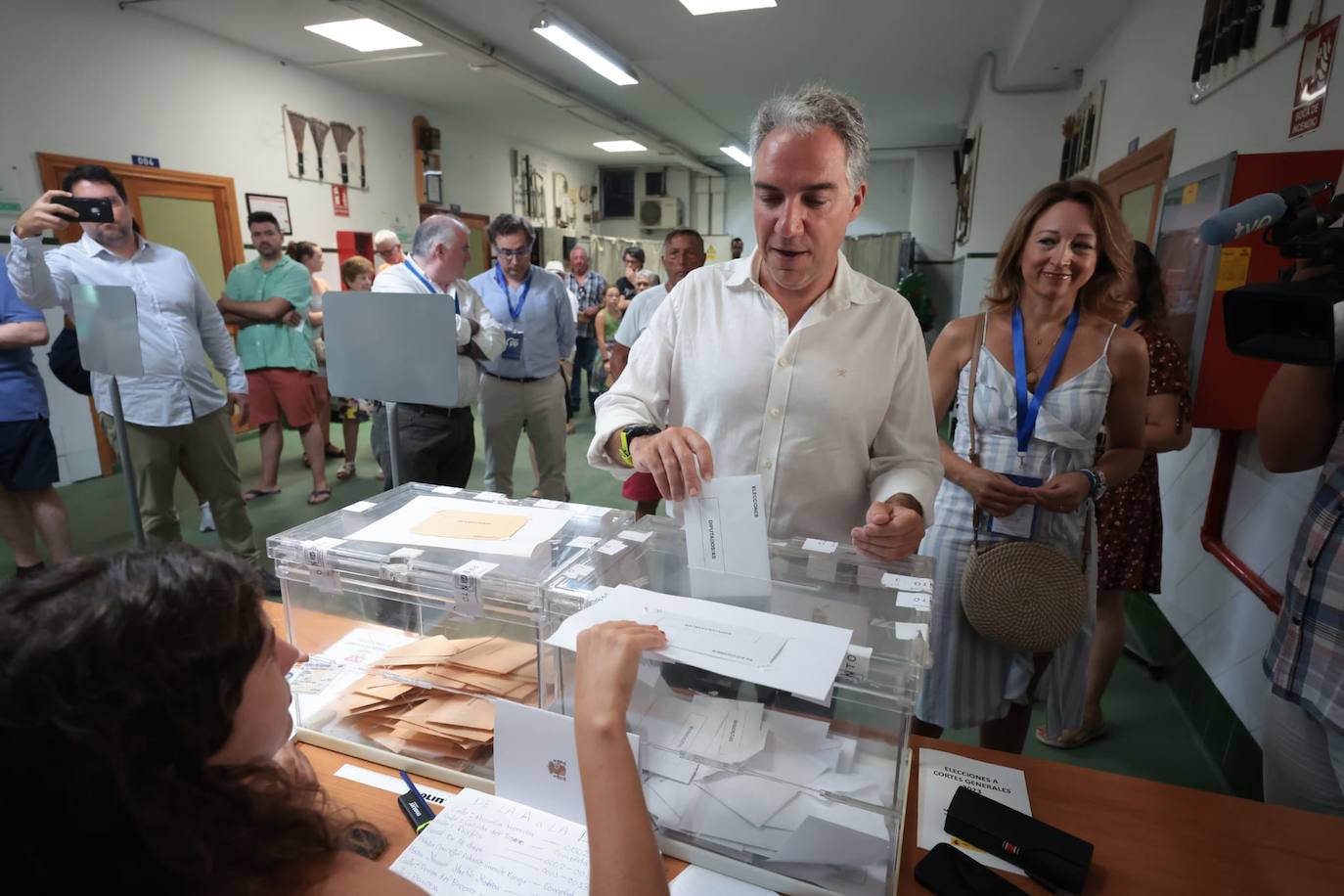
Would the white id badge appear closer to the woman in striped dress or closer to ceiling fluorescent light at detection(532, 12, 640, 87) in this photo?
the woman in striped dress

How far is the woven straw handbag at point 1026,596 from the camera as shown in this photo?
1.48 meters

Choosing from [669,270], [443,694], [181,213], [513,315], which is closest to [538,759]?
[443,694]

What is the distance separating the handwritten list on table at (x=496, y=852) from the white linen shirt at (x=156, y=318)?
266 centimetres

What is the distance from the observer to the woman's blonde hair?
164 centimetres

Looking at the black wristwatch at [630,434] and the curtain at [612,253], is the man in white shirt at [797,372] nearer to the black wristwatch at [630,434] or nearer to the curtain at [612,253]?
the black wristwatch at [630,434]

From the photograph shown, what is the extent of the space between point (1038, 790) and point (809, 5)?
563 centimetres

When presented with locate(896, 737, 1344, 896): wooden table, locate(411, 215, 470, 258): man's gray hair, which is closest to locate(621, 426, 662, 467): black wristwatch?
locate(896, 737, 1344, 896): wooden table

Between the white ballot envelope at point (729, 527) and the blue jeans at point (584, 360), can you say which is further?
the blue jeans at point (584, 360)

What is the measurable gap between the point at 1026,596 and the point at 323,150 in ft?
24.7

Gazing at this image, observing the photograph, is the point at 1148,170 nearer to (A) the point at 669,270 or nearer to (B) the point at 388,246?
(A) the point at 669,270

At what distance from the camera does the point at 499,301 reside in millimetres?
3791

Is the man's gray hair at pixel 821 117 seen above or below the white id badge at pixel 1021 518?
above

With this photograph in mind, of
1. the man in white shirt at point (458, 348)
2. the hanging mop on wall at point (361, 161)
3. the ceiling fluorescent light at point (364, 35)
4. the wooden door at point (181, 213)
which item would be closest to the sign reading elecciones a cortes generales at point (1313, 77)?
the man in white shirt at point (458, 348)

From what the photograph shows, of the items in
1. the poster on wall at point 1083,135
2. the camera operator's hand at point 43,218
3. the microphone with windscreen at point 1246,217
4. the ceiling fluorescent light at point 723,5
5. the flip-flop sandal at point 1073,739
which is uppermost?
the ceiling fluorescent light at point 723,5
